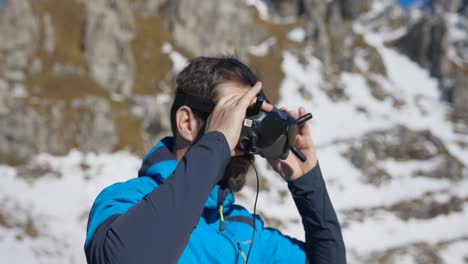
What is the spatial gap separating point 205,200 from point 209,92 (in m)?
0.95

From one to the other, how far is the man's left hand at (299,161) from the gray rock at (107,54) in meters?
40.2

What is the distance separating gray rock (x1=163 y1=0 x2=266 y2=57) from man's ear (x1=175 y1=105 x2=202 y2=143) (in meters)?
55.9

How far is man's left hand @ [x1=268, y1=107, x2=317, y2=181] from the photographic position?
2.58m

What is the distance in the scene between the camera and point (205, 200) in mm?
1688

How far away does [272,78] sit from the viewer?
6341 cm

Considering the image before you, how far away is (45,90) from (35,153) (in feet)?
29.0

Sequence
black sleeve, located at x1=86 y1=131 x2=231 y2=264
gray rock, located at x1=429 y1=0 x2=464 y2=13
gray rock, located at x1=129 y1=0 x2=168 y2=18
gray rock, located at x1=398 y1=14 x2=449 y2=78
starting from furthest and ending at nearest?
gray rock, located at x1=429 y1=0 x2=464 y2=13
gray rock, located at x1=398 y1=14 x2=449 y2=78
gray rock, located at x1=129 y1=0 x2=168 y2=18
black sleeve, located at x1=86 y1=131 x2=231 y2=264

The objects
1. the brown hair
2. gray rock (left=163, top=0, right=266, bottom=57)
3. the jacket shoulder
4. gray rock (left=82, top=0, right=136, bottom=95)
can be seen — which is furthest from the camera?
gray rock (left=163, top=0, right=266, bottom=57)

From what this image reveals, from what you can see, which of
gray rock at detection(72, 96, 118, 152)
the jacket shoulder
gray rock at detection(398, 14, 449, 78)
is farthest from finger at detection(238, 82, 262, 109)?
gray rock at detection(398, 14, 449, 78)

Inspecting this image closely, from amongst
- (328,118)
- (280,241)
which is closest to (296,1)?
(328,118)

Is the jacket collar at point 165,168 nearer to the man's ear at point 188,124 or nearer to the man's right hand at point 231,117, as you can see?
the man's ear at point 188,124

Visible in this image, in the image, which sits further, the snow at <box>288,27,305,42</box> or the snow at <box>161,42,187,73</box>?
the snow at <box>288,27,305,42</box>

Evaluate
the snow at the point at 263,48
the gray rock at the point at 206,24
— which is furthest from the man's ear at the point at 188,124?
the snow at the point at 263,48

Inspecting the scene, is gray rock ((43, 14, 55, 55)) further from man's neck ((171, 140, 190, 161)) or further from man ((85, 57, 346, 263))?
man ((85, 57, 346, 263))
